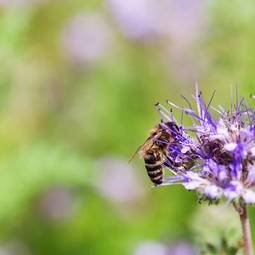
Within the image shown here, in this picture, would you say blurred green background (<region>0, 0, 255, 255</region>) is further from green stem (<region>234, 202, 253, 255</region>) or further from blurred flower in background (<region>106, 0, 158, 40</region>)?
green stem (<region>234, 202, 253, 255</region>)

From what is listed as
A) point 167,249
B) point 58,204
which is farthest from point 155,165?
point 58,204

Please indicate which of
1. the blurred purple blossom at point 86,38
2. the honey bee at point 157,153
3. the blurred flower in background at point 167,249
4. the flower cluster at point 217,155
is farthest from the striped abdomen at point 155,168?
the blurred purple blossom at point 86,38

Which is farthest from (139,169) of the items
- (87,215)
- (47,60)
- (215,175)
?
(215,175)

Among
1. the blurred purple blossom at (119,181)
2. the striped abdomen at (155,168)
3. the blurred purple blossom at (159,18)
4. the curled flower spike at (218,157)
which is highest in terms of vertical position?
the blurred purple blossom at (159,18)

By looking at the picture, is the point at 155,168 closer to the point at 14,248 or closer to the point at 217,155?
the point at 217,155

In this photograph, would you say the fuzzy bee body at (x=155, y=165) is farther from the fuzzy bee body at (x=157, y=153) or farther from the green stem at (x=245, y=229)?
the green stem at (x=245, y=229)

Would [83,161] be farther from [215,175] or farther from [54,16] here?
[54,16]
